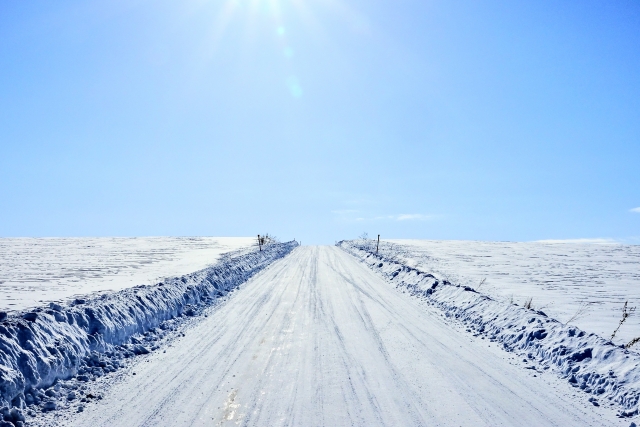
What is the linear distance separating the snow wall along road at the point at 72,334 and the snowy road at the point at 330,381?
100 centimetres

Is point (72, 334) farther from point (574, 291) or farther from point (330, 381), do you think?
point (574, 291)

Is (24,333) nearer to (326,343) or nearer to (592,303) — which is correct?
(326,343)

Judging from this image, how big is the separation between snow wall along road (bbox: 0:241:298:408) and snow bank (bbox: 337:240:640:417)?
8.32 m

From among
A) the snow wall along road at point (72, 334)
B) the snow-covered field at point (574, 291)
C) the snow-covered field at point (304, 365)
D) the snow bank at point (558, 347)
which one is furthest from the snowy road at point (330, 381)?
the snow-covered field at point (574, 291)

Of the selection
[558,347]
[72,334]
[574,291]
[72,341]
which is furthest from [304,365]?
[574,291]

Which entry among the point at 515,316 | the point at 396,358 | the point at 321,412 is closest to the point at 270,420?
the point at 321,412

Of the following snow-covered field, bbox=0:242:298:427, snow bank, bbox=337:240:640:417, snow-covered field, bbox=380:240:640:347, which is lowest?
snow-covered field, bbox=0:242:298:427

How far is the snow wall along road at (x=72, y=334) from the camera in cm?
586

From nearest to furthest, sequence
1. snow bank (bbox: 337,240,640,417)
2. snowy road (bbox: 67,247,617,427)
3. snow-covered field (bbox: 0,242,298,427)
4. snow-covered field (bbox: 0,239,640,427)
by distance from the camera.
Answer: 1. snowy road (bbox: 67,247,617,427)
2. snow-covered field (bbox: 0,239,640,427)
3. snow-covered field (bbox: 0,242,298,427)
4. snow bank (bbox: 337,240,640,417)

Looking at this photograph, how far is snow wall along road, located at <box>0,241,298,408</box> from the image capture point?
5855 mm

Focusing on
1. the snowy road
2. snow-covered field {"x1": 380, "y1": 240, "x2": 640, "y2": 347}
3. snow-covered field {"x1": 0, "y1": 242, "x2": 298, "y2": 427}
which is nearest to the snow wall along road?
snow-covered field {"x1": 0, "y1": 242, "x2": 298, "y2": 427}

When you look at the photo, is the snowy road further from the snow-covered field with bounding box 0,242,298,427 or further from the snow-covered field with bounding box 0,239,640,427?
the snow-covered field with bounding box 0,242,298,427

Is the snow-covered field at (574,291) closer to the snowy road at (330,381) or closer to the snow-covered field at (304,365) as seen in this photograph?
the snow-covered field at (304,365)

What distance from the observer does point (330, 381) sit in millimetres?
6477
